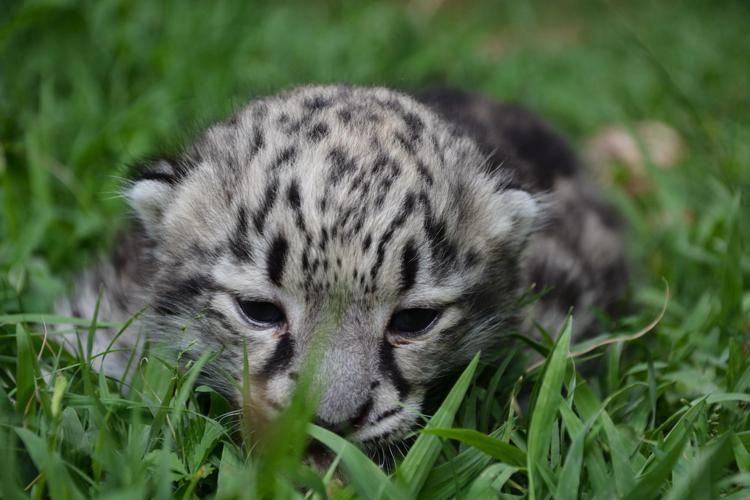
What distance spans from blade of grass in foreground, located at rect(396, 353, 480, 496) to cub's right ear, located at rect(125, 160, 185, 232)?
136cm

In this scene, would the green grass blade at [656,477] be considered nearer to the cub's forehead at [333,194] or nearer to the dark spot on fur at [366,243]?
the cub's forehead at [333,194]

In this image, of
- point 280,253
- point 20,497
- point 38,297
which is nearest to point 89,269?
point 38,297

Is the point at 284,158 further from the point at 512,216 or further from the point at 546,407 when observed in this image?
the point at 546,407

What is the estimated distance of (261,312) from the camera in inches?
114

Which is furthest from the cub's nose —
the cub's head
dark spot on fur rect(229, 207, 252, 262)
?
dark spot on fur rect(229, 207, 252, 262)

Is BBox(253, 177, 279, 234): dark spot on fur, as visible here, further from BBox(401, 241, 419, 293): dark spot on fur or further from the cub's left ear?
the cub's left ear

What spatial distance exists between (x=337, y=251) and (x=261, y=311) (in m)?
0.38

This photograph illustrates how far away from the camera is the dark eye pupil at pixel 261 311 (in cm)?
288

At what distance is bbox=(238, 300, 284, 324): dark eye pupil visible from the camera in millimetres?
2881

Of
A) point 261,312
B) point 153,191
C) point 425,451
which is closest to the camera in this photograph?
point 425,451

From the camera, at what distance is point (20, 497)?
7.34 ft

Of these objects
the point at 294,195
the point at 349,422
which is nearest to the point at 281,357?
the point at 349,422

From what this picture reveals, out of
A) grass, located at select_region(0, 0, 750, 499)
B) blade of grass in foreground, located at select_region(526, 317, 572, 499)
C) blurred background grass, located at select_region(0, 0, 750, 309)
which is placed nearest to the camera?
grass, located at select_region(0, 0, 750, 499)

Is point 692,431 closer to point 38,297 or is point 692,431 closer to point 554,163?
point 554,163
